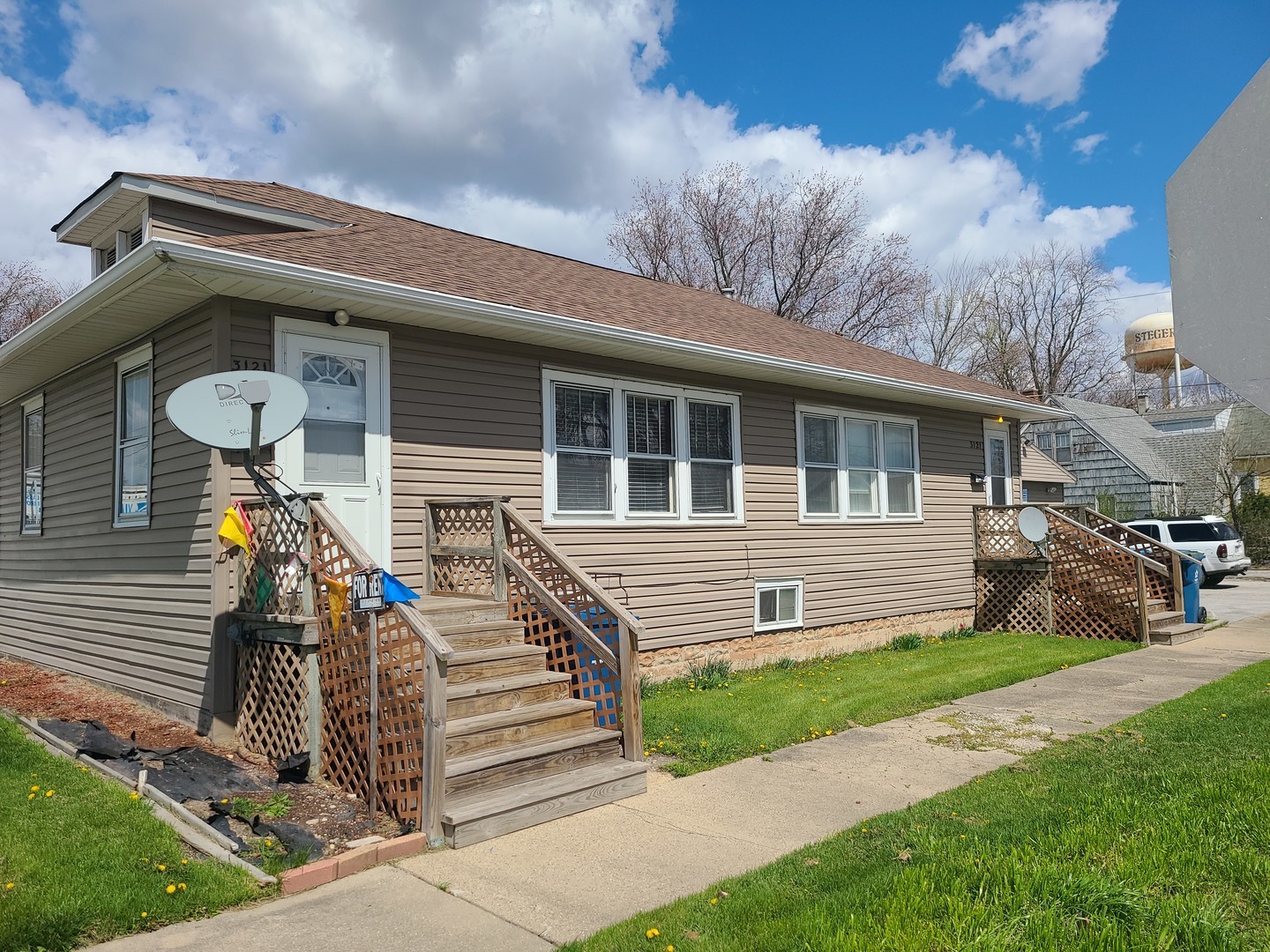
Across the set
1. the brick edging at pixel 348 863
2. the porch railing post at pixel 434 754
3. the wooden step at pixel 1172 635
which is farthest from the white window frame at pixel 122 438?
the wooden step at pixel 1172 635

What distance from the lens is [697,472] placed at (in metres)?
10.6

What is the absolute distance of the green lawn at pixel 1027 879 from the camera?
3469 mm

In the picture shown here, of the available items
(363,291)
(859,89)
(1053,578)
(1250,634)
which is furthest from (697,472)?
(859,89)

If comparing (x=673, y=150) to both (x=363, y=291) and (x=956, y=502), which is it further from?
(x=363, y=291)

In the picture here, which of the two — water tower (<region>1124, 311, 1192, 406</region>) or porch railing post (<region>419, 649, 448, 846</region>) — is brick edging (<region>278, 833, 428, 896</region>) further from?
water tower (<region>1124, 311, 1192, 406</region>)

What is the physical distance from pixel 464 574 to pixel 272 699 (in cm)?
184

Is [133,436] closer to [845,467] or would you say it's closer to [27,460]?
[27,460]

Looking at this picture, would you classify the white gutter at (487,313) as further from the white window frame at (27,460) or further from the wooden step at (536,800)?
the white window frame at (27,460)

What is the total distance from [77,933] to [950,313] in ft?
128

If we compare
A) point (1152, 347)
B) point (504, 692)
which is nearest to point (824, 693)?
point (504, 692)

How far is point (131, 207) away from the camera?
952 cm

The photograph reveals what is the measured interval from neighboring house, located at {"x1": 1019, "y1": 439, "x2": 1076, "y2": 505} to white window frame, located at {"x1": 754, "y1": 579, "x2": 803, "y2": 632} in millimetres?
15414

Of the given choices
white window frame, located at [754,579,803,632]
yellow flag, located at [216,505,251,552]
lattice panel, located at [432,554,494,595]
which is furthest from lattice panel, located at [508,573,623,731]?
white window frame, located at [754,579,803,632]

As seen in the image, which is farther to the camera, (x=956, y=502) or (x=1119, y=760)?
(x=956, y=502)
